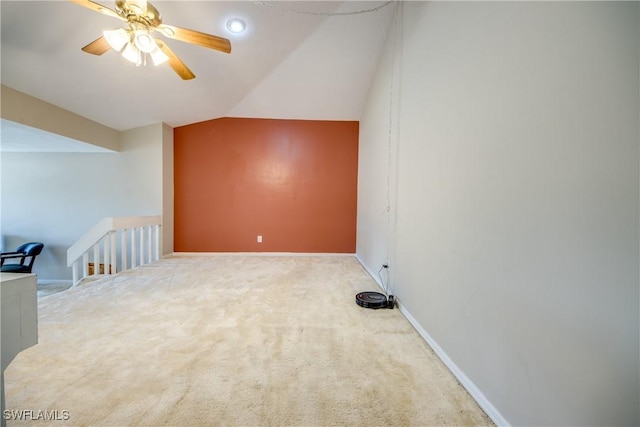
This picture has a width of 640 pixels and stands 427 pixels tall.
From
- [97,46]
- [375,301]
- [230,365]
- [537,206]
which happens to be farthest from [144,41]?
[375,301]

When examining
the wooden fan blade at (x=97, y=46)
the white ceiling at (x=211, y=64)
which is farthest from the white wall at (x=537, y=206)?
the wooden fan blade at (x=97, y=46)

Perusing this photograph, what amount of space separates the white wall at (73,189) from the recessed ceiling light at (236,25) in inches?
101

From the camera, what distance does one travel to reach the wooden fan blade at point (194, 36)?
2023 millimetres

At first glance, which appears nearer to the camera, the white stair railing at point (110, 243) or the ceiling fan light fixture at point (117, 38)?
the ceiling fan light fixture at point (117, 38)

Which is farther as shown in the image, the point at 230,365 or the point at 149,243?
the point at 149,243

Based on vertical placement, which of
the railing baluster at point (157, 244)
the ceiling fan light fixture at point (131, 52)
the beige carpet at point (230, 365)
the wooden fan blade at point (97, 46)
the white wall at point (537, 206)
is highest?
the wooden fan blade at point (97, 46)

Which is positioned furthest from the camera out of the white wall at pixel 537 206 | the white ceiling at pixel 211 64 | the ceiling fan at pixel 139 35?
the white ceiling at pixel 211 64

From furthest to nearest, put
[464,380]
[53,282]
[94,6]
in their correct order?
1. [53,282]
2. [94,6]
3. [464,380]

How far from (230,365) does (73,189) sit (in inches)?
198

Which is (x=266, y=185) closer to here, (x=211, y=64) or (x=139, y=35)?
(x=211, y=64)

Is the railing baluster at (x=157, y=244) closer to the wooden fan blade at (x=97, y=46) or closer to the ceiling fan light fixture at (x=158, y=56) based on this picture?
the wooden fan blade at (x=97, y=46)

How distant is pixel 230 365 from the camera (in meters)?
1.54

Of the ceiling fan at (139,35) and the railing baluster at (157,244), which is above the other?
the ceiling fan at (139,35)

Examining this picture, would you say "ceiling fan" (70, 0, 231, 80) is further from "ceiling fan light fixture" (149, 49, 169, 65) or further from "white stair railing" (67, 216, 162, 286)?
"white stair railing" (67, 216, 162, 286)
